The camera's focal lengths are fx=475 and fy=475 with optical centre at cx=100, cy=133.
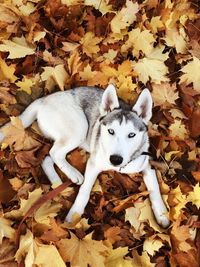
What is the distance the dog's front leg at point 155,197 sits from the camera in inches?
141

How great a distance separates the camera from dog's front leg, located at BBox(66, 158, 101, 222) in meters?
3.56

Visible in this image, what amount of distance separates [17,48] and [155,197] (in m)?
1.66

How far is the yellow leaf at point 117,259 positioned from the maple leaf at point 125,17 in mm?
1891

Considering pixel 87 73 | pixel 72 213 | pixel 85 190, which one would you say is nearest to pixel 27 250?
pixel 72 213

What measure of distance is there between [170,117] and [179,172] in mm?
456

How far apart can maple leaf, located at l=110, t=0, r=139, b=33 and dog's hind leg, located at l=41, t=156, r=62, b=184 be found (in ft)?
4.28

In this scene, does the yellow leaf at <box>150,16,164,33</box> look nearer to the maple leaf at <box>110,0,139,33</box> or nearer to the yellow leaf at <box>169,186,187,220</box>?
the maple leaf at <box>110,0,139,33</box>

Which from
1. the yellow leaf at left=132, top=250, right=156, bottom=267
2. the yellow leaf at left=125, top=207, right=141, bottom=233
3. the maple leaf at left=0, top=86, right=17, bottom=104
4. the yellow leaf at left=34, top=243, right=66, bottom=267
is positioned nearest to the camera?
the yellow leaf at left=34, top=243, right=66, bottom=267

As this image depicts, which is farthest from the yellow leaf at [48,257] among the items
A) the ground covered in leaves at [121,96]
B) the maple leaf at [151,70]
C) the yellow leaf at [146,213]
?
the maple leaf at [151,70]

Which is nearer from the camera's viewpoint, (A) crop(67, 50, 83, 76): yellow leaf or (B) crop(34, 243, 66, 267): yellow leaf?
(B) crop(34, 243, 66, 267): yellow leaf

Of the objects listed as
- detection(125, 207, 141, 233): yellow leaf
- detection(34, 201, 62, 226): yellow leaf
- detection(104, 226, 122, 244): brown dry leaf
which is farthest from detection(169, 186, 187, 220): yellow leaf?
detection(34, 201, 62, 226): yellow leaf

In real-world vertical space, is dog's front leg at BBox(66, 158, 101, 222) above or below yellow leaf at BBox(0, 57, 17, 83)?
below

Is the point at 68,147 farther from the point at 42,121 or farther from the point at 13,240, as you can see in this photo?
the point at 13,240

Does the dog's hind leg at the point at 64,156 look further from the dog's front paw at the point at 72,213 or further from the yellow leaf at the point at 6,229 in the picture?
the yellow leaf at the point at 6,229
